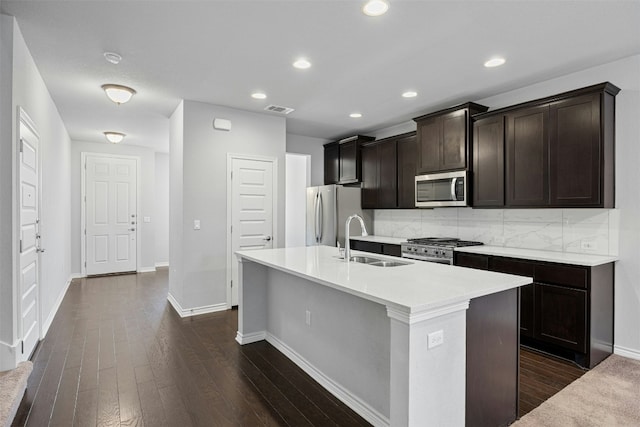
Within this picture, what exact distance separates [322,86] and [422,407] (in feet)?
10.7

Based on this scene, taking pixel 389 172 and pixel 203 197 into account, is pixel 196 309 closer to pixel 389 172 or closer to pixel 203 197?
pixel 203 197

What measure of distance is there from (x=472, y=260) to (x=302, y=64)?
8.71ft

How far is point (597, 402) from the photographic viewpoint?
2389 mm

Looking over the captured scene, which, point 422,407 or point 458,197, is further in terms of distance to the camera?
point 458,197

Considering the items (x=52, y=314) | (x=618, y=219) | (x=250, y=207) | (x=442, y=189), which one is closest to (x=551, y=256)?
(x=618, y=219)

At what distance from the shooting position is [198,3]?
90.4 inches

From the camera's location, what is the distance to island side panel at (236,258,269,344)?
3.38m

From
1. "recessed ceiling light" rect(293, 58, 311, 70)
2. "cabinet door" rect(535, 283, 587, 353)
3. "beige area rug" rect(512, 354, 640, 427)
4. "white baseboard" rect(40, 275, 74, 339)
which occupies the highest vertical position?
"recessed ceiling light" rect(293, 58, 311, 70)

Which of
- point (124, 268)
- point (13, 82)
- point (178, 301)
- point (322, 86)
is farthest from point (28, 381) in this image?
point (124, 268)

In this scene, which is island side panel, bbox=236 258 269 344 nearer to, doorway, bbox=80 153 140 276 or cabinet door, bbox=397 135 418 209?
cabinet door, bbox=397 135 418 209

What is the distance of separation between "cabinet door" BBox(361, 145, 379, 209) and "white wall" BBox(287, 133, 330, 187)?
1.05 m

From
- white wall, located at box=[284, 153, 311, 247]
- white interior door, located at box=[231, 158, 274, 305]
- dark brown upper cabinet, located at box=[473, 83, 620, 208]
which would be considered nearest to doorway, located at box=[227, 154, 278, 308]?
white interior door, located at box=[231, 158, 274, 305]

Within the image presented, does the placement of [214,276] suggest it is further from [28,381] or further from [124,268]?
[124,268]

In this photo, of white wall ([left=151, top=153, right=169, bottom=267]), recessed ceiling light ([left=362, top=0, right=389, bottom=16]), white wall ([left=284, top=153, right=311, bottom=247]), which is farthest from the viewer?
white wall ([left=151, top=153, right=169, bottom=267])
